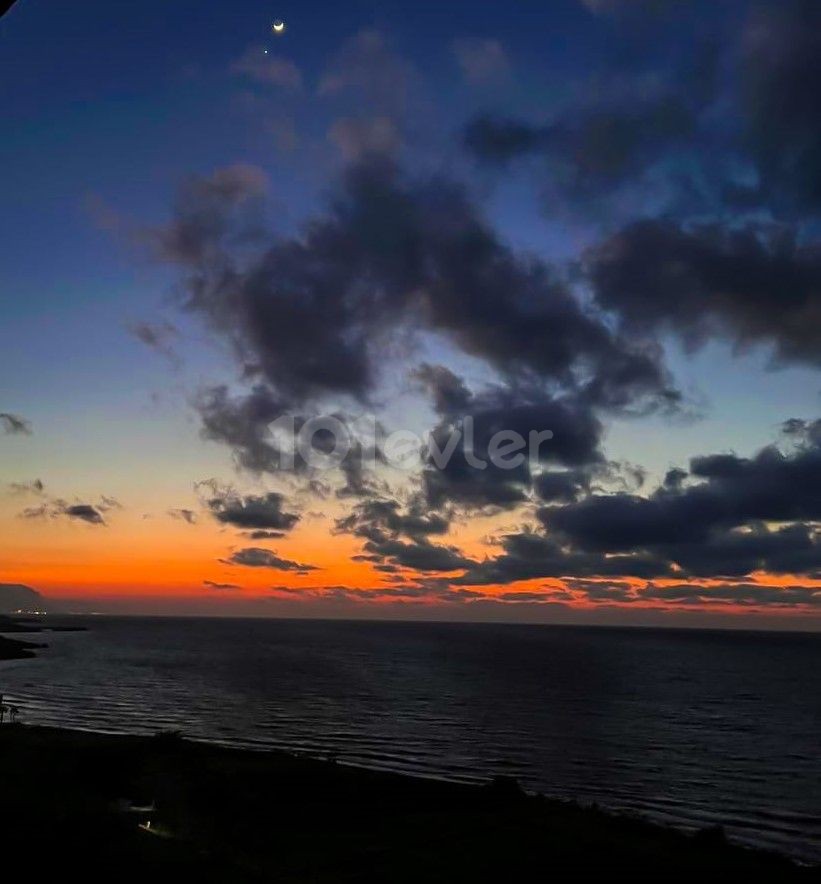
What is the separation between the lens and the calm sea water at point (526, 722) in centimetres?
5616

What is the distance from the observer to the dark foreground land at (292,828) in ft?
75.4

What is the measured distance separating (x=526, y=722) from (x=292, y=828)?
54061mm

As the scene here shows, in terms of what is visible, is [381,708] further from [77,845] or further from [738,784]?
[77,845]

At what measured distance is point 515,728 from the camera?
3280 inches

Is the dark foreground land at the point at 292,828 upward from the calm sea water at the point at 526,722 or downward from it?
upward

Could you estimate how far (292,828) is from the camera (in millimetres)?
39250

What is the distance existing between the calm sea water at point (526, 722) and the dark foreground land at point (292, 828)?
11.3 metres

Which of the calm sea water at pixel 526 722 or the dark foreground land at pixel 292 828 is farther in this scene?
the calm sea water at pixel 526 722

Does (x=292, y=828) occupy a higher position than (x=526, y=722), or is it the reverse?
(x=292, y=828)

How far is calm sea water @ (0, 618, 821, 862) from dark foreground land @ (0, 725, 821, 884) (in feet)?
37.2

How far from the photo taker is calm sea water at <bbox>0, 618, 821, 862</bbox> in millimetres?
56156

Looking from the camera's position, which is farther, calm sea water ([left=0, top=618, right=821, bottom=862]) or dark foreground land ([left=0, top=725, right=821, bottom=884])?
calm sea water ([left=0, top=618, right=821, bottom=862])

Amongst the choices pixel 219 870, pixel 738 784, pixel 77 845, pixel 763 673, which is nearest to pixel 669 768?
pixel 738 784

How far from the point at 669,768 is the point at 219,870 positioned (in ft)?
173
